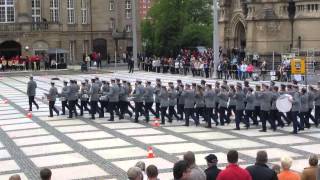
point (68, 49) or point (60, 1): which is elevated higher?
point (60, 1)

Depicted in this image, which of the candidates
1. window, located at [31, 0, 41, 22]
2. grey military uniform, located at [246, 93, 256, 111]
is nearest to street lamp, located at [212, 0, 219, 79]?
grey military uniform, located at [246, 93, 256, 111]

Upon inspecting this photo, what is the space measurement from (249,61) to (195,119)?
23273mm

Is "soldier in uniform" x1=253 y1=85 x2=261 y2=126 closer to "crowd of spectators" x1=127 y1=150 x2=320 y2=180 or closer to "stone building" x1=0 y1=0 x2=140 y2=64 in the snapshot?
"crowd of spectators" x1=127 y1=150 x2=320 y2=180

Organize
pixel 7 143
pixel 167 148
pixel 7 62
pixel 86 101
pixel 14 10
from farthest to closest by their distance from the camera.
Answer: pixel 14 10 < pixel 7 62 < pixel 86 101 < pixel 7 143 < pixel 167 148

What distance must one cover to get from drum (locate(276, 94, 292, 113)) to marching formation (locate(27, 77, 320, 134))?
9 centimetres

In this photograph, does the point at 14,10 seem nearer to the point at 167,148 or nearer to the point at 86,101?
the point at 86,101

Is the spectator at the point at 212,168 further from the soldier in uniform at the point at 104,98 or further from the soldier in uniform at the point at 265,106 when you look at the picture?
the soldier in uniform at the point at 104,98

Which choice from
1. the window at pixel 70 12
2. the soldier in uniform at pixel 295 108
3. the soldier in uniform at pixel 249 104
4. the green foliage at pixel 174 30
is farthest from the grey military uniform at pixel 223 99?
the green foliage at pixel 174 30

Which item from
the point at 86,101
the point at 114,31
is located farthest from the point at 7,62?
the point at 86,101

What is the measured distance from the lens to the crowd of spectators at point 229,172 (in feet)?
28.9

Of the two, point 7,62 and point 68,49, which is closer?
point 7,62

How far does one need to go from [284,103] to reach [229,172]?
12.3 meters

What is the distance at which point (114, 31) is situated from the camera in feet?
240

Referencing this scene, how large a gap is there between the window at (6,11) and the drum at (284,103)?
5089 cm
